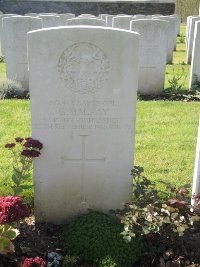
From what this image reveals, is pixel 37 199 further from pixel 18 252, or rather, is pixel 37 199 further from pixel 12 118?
pixel 12 118

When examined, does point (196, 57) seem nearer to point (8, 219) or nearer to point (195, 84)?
point (195, 84)

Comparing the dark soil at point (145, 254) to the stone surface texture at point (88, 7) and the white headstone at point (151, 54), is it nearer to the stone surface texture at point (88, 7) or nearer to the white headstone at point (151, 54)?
the white headstone at point (151, 54)

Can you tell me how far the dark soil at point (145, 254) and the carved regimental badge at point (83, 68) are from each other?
125 centimetres

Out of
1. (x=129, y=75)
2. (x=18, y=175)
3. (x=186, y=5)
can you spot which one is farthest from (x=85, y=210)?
(x=186, y=5)

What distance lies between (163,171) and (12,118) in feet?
8.95

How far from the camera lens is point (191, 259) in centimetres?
300

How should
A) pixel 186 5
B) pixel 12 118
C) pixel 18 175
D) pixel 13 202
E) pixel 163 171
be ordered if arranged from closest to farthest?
pixel 13 202 < pixel 18 175 < pixel 163 171 < pixel 12 118 < pixel 186 5

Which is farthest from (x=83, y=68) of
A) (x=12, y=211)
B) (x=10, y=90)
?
(x=10, y=90)

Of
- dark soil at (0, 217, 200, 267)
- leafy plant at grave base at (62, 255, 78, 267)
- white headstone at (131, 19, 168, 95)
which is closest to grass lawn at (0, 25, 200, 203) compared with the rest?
dark soil at (0, 217, 200, 267)

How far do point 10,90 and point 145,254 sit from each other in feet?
17.0

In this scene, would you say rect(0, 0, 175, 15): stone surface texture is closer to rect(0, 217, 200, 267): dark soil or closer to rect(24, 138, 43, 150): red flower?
rect(24, 138, 43, 150): red flower

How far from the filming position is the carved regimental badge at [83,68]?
3.12 meters

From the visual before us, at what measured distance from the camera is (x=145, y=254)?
3.04m

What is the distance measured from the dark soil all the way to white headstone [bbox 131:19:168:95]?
5.06 metres
